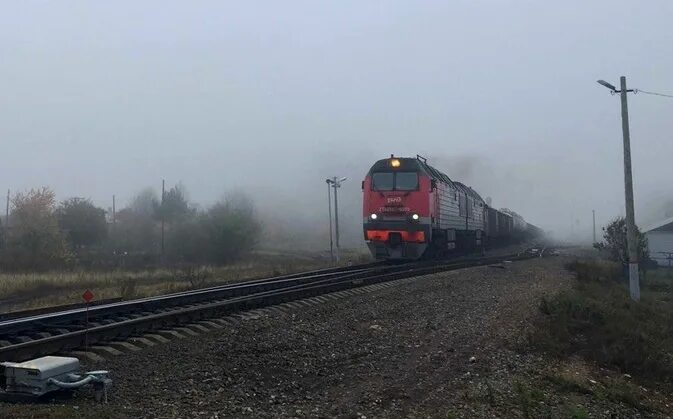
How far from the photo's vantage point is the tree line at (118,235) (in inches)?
1612

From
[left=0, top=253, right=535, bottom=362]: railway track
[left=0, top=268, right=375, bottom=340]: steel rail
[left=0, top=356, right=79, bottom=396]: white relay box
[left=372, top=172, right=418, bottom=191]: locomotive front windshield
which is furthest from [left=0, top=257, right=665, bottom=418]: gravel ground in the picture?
[left=372, top=172, right=418, bottom=191]: locomotive front windshield

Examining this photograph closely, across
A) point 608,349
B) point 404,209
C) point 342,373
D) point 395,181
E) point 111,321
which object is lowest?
point 608,349

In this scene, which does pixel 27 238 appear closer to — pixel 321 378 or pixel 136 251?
pixel 136 251

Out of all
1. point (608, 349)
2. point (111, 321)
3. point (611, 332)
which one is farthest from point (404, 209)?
point (111, 321)

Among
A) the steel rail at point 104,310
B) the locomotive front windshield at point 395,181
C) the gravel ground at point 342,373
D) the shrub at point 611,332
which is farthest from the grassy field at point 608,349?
the locomotive front windshield at point 395,181

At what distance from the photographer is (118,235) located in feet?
166

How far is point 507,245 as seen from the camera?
61375mm

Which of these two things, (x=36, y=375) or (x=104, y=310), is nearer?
(x=36, y=375)

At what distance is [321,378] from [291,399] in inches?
40.7

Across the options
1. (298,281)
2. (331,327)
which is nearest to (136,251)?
(298,281)

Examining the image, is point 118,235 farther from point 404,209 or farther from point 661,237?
point 661,237

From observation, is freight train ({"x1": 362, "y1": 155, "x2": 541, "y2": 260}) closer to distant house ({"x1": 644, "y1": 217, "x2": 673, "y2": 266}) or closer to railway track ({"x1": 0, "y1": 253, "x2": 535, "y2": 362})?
railway track ({"x1": 0, "y1": 253, "x2": 535, "y2": 362})

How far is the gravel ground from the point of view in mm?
6469

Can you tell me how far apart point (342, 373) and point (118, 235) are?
1810 inches
